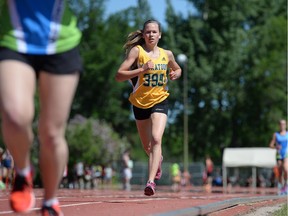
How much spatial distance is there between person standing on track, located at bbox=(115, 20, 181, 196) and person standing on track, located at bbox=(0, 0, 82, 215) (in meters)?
4.97

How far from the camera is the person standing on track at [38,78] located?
543cm

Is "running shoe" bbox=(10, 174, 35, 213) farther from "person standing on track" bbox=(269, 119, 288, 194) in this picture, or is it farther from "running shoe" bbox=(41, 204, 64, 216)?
"person standing on track" bbox=(269, 119, 288, 194)

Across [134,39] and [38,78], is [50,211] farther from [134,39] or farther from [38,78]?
[134,39]

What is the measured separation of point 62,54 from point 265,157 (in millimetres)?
46535

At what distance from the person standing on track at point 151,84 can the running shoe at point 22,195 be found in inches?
202

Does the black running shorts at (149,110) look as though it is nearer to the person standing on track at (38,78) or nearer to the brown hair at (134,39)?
the brown hair at (134,39)

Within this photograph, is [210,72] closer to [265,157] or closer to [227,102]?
[227,102]

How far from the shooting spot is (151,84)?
10.9 meters

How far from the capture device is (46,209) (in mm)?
5742

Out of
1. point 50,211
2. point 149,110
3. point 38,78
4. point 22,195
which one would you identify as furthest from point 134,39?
point 22,195

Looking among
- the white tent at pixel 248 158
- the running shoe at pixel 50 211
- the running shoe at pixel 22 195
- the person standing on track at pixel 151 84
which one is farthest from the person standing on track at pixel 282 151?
the white tent at pixel 248 158

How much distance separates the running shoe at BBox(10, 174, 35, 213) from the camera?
545 centimetres

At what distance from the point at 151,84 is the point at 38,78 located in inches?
209

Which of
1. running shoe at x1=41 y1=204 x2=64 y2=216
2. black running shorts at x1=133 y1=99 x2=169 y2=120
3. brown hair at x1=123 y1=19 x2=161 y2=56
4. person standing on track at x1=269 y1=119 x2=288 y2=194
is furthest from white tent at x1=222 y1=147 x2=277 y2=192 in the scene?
running shoe at x1=41 y1=204 x2=64 y2=216
